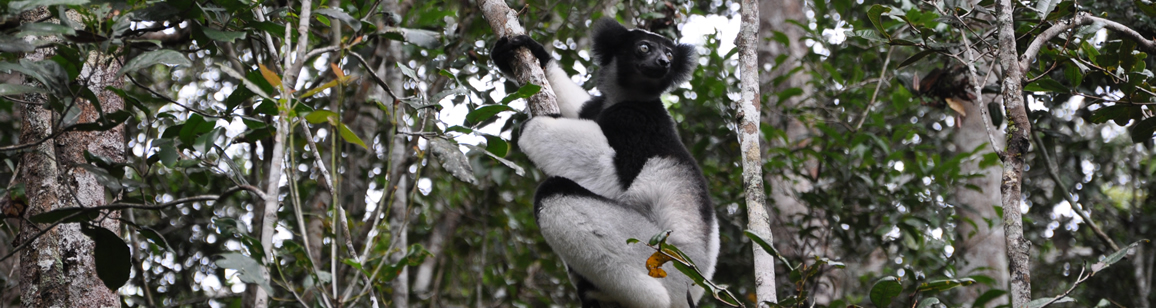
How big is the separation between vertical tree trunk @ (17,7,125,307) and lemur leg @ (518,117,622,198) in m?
1.58

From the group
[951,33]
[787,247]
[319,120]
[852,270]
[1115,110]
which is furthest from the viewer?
[852,270]

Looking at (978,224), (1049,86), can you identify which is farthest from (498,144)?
(978,224)

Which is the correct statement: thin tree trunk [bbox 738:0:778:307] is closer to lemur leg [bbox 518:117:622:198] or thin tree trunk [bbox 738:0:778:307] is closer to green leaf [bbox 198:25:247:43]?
lemur leg [bbox 518:117:622:198]

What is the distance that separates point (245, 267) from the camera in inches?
61.4

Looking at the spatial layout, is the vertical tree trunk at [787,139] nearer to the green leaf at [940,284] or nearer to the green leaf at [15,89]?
the green leaf at [940,284]

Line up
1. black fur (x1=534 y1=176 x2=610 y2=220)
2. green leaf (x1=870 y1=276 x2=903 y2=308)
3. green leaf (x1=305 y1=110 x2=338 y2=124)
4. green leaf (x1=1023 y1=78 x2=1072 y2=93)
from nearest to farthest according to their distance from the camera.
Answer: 1. green leaf (x1=305 y1=110 x2=338 y2=124)
2. green leaf (x1=870 y1=276 x2=903 y2=308)
3. green leaf (x1=1023 y1=78 x2=1072 y2=93)
4. black fur (x1=534 y1=176 x2=610 y2=220)

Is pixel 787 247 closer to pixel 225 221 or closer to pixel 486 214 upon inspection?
pixel 486 214

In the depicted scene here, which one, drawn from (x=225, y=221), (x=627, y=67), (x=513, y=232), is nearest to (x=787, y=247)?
(x=627, y=67)

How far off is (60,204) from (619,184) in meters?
2.14

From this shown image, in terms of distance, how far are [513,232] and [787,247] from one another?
2429mm

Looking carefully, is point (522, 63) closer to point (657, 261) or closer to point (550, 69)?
point (550, 69)

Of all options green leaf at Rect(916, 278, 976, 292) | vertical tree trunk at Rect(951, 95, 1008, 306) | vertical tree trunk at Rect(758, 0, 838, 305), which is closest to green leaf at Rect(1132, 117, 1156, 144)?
green leaf at Rect(916, 278, 976, 292)

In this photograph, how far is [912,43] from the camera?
9.27 feet

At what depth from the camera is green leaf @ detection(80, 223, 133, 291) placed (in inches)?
80.9
